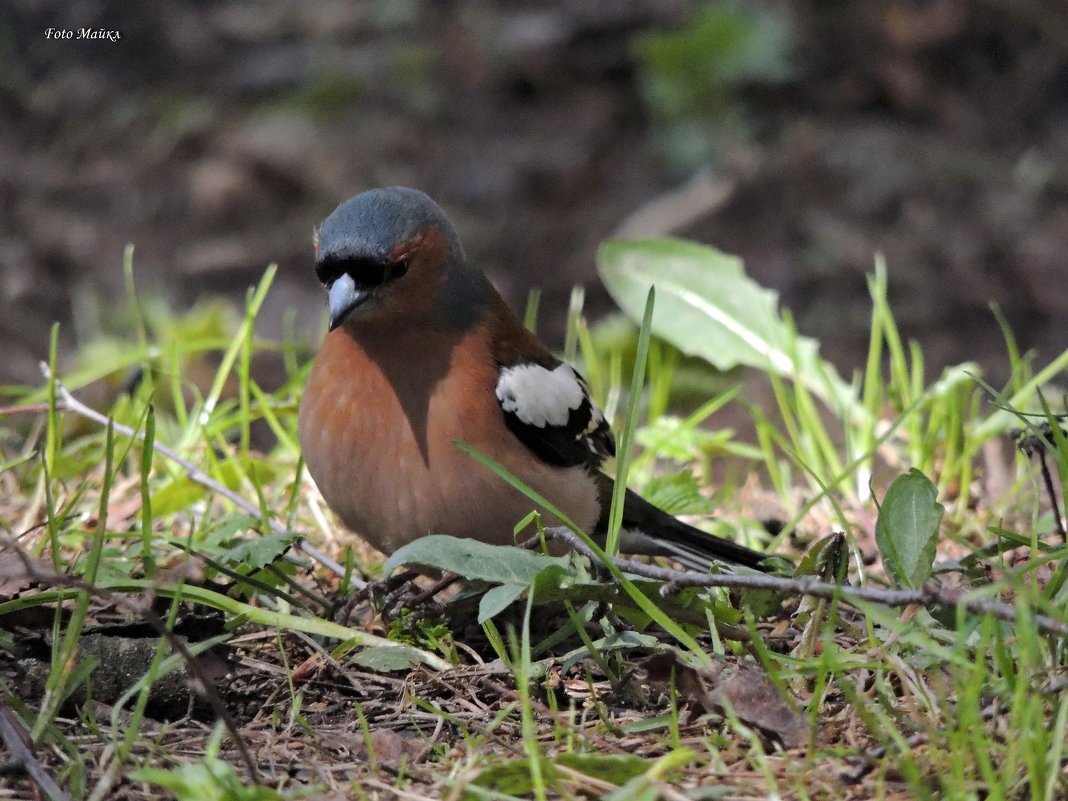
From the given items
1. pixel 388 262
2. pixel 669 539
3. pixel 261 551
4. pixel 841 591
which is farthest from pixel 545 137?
pixel 841 591

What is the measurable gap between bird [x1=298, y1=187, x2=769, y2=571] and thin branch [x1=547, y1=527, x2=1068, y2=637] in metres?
0.71

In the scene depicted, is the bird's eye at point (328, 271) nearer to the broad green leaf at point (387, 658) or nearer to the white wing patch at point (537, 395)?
the white wing patch at point (537, 395)

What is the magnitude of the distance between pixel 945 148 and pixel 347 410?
21.9 feet

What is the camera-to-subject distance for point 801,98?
914cm

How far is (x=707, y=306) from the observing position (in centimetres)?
509

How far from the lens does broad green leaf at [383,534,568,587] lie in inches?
101

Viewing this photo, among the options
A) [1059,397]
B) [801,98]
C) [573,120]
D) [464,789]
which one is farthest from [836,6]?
[464,789]

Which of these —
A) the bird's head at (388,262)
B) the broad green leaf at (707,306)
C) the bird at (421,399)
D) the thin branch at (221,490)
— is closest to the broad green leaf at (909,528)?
the bird at (421,399)

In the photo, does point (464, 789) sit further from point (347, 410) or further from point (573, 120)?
point (573, 120)

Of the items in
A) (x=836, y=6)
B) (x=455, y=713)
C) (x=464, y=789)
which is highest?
(x=836, y=6)

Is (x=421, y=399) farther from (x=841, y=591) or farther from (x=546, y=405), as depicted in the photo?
(x=841, y=591)

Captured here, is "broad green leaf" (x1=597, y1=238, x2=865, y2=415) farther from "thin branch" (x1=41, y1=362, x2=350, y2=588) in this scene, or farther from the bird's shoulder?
"thin branch" (x1=41, y1=362, x2=350, y2=588)

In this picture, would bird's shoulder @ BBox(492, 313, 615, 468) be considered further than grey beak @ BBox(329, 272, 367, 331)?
Yes

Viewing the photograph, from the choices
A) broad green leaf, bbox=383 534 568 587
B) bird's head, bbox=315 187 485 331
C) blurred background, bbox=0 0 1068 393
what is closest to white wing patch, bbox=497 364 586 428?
bird's head, bbox=315 187 485 331
